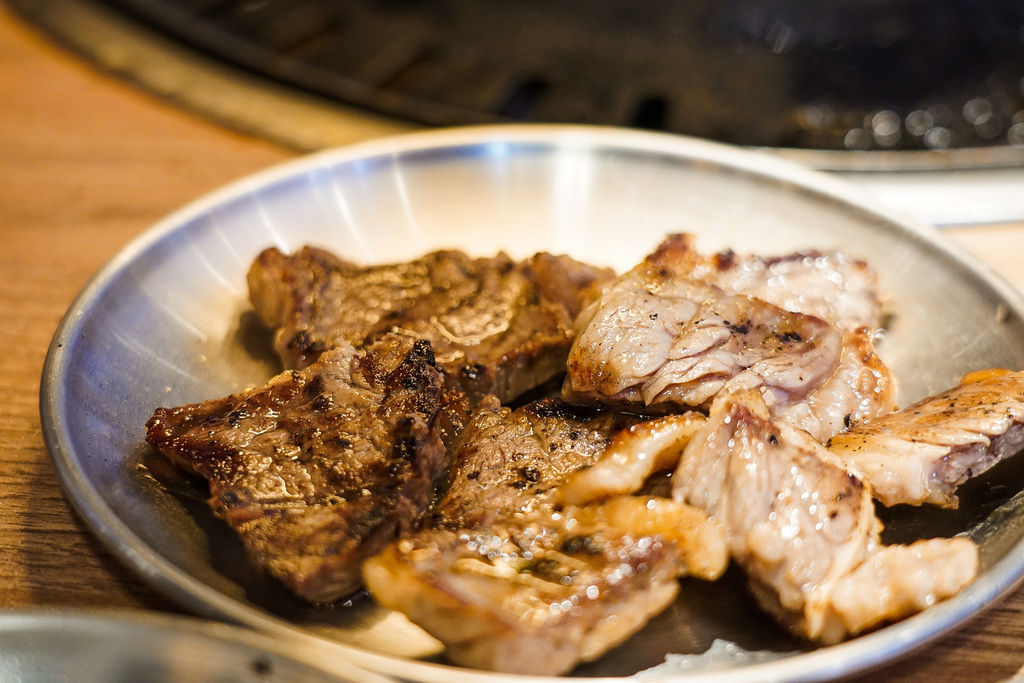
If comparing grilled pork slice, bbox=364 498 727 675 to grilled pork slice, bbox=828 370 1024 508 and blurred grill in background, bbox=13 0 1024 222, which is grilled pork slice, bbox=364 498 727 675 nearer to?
grilled pork slice, bbox=828 370 1024 508

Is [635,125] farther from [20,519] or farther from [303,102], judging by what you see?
[20,519]

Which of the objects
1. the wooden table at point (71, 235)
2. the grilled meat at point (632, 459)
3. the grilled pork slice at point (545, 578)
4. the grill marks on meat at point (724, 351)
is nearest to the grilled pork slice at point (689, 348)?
the grill marks on meat at point (724, 351)

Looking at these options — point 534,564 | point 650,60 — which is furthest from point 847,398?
point 650,60

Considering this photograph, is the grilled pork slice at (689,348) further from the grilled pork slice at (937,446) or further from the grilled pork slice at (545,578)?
the grilled pork slice at (545,578)

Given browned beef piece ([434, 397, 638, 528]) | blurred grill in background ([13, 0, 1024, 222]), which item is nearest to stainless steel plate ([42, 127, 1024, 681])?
browned beef piece ([434, 397, 638, 528])

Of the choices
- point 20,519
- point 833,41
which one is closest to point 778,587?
point 20,519

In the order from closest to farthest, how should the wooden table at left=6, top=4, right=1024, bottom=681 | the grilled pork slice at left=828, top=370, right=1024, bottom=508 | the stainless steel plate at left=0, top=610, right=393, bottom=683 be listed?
1. the stainless steel plate at left=0, top=610, right=393, bottom=683
2. the wooden table at left=6, top=4, right=1024, bottom=681
3. the grilled pork slice at left=828, top=370, right=1024, bottom=508
